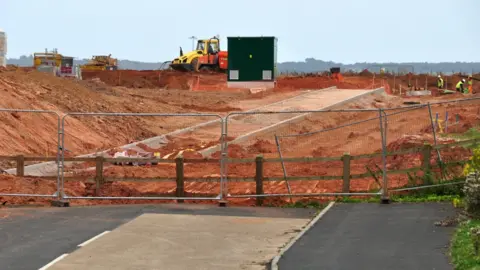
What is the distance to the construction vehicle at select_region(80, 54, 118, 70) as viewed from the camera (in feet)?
297

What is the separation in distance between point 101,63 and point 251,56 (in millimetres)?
31564

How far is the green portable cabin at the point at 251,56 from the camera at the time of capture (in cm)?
6475

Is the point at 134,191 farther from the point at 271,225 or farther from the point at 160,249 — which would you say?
the point at 160,249

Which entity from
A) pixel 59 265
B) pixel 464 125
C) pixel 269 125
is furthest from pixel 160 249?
pixel 269 125

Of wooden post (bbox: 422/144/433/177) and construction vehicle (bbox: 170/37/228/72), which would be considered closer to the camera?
wooden post (bbox: 422/144/433/177)

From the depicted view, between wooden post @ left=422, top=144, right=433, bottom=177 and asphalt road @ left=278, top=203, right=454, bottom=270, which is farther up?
wooden post @ left=422, top=144, right=433, bottom=177

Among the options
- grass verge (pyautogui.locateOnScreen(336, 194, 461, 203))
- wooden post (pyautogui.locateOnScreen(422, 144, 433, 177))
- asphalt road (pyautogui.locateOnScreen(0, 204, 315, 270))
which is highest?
wooden post (pyautogui.locateOnScreen(422, 144, 433, 177))

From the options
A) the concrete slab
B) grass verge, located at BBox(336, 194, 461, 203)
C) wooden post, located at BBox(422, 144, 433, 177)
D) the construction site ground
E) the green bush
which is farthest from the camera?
the construction site ground

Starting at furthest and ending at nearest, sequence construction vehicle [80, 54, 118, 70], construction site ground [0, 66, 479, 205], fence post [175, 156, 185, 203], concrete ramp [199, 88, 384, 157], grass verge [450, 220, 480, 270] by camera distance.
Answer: construction vehicle [80, 54, 118, 70], concrete ramp [199, 88, 384, 157], construction site ground [0, 66, 479, 205], fence post [175, 156, 185, 203], grass verge [450, 220, 480, 270]

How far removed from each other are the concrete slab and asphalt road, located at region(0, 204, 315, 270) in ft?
1.32

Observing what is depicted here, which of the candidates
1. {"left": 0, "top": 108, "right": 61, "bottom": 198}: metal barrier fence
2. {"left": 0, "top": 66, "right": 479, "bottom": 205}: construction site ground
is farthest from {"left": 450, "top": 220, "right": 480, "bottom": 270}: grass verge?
{"left": 0, "top": 108, "right": 61, "bottom": 198}: metal barrier fence

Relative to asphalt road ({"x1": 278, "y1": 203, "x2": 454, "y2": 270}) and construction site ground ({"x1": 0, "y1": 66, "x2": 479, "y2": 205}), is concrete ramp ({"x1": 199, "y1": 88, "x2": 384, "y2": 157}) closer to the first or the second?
construction site ground ({"x1": 0, "y1": 66, "x2": 479, "y2": 205})

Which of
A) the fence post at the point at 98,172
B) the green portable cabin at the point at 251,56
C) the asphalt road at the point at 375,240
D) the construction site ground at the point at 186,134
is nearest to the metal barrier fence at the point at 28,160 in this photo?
the construction site ground at the point at 186,134

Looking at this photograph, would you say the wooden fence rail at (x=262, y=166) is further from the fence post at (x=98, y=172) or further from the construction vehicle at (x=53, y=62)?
the construction vehicle at (x=53, y=62)
